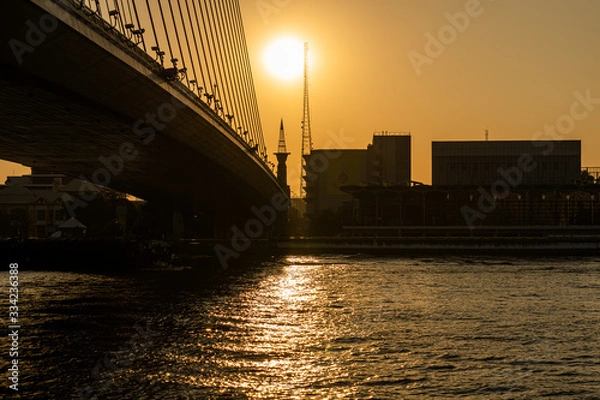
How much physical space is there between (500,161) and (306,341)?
145 meters

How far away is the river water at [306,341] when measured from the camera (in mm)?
24250

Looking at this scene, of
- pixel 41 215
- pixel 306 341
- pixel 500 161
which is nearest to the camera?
pixel 306 341

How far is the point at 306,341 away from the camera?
1270 inches

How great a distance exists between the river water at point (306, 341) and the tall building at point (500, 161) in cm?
11489

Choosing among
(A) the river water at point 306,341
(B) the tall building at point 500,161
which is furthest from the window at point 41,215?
(A) the river water at point 306,341

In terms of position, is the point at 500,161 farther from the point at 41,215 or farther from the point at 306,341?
the point at 306,341

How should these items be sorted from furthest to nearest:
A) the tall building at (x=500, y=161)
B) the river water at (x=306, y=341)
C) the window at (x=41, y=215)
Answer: the window at (x=41, y=215) → the tall building at (x=500, y=161) → the river water at (x=306, y=341)

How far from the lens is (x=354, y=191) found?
15312 cm

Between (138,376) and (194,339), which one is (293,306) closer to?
(194,339)

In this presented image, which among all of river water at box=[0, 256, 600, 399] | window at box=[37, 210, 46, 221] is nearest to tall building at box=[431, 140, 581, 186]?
window at box=[37, 210, 46, 221]

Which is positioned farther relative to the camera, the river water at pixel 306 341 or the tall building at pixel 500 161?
the tall building at pixel 500 161

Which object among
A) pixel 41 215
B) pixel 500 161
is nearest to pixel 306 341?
pixel 500 161

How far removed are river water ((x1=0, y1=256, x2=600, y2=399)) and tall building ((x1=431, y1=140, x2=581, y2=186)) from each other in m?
115

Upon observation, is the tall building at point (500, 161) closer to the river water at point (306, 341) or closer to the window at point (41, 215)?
the window at point (41, 215)
